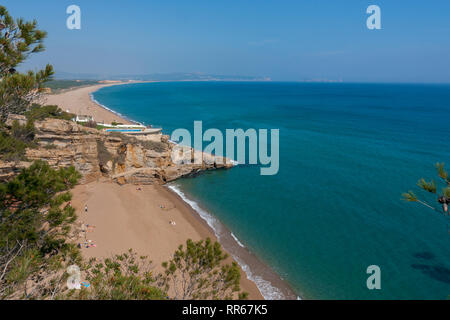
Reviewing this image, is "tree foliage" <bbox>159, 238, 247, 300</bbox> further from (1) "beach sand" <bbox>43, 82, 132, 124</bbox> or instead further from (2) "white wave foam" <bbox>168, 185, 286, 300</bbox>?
(1) "beach sand" <bbox>43, 82, 132, 124</bbox>

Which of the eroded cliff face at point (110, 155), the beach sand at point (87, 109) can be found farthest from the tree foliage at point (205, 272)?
the beach sand at point (87, 109)

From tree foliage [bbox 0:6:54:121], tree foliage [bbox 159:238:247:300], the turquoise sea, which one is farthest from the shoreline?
tree foliage [bbox 0:6:54:121]

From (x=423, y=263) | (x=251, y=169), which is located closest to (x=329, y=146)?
(x=251, y=169)

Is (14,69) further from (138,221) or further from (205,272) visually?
(138,221)

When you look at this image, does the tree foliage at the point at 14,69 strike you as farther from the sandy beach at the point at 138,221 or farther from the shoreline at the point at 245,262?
the shoreline at the point at 245,262

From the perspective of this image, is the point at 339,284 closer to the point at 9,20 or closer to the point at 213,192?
the point at 213,192
